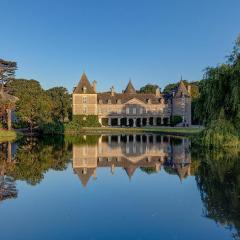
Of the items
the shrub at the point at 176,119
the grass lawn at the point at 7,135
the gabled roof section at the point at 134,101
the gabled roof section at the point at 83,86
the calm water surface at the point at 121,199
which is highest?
the gabled roof section at the point at 83,86

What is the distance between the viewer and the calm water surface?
6.84 meters

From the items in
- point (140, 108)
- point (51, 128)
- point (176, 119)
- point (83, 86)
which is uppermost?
point (83, 86)

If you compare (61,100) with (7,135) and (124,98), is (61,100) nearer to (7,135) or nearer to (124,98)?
(124,98)

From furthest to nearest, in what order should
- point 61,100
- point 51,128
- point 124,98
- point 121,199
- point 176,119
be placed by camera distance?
point 61,100 → point 124,98 → point 176,119 → point 51,128 → point 121,199

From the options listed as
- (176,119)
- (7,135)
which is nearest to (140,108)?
(176,119)

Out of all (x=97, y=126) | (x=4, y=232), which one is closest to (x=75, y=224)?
(x=4, y=232)

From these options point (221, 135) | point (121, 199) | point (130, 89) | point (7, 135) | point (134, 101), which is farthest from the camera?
point (130, 89)

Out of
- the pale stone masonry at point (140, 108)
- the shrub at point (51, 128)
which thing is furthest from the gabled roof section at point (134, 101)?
the shrub at point (51, 128)

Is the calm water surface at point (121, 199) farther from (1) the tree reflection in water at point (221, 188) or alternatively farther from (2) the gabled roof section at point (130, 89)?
(2) the gabled roof section at point (130, 89)

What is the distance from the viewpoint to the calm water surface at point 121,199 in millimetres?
6840

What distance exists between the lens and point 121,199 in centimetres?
934

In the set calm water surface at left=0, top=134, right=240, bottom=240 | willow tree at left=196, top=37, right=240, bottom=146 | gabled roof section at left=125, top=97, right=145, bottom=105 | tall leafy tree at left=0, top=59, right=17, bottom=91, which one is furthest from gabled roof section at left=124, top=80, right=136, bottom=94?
calm water surface at left=0, top=134, right=240, bottom=240

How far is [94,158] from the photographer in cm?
A: 1802

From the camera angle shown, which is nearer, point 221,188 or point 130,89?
point 221,188
